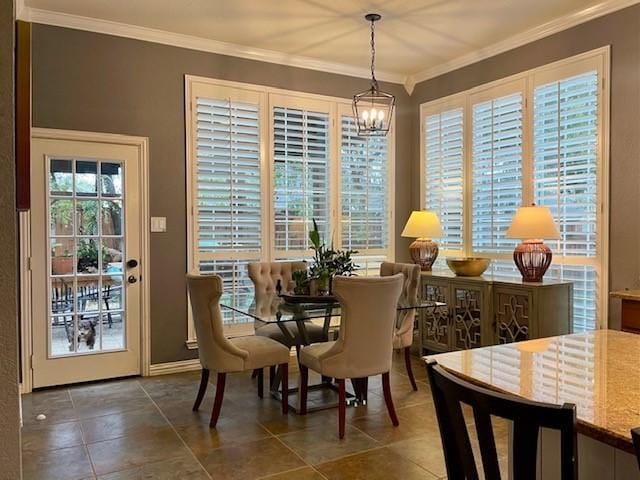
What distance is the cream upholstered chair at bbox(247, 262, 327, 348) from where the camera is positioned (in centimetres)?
407

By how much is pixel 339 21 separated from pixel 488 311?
108 inches

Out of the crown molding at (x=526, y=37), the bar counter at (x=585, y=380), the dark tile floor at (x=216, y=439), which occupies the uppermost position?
the crown molding at (x=526, y=37)

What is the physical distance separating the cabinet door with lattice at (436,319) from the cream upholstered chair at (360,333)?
1.56 m

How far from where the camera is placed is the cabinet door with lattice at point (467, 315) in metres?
4.49

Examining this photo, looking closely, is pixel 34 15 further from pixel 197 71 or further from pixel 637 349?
pixel 637 349

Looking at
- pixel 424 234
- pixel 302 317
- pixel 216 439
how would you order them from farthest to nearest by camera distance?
pixel 424 234
pixel 302 317
pixel 216 439

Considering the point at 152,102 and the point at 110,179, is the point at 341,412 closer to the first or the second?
the point at 110,179

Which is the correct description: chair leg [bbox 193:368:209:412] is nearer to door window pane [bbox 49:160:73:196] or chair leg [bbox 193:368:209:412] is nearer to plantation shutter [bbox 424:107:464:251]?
door window pane [bbox 49:160:73:196]

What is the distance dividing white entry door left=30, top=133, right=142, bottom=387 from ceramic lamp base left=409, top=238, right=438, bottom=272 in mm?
2720

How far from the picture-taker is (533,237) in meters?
4.02

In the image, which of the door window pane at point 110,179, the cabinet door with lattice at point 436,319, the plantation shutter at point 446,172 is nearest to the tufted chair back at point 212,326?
the door window pane at point 110,179

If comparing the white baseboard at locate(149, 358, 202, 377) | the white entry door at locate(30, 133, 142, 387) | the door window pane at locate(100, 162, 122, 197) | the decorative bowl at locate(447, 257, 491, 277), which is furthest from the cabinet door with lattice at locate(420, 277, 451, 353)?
the door window pane at locate(100, 162, 122, 197)

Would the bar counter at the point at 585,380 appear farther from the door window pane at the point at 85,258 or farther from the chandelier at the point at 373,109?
the door window pane at the point at 85,258

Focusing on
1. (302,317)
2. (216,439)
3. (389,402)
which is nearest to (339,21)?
(302,317)
